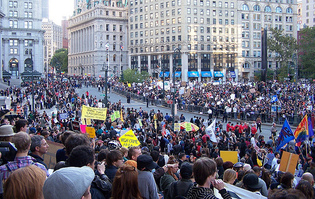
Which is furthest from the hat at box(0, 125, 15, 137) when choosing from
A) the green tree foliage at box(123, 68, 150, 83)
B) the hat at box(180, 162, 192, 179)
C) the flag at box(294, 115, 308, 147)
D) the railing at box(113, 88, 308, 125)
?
the green tree foliage at box(123, 68, 150, 83)

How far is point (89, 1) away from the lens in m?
116

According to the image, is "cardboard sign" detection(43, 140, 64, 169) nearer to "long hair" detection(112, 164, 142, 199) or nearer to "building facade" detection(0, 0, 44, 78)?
"long hair" detection(112, 164, 142, 199)

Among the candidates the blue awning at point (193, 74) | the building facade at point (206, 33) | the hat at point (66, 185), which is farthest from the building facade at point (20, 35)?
the hat at point (66, 185)

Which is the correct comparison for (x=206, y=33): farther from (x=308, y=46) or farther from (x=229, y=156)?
(x=229, y=156)

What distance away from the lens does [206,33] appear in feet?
310

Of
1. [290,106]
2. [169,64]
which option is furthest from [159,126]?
[169,64]

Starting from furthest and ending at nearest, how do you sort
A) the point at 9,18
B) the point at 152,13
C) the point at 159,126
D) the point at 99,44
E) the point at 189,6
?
the point at 99,44 < the point at 152,13 < the point at 189,6 < the point at 9,18 < the point at 159,126

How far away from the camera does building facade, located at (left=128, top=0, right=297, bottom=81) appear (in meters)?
93.5

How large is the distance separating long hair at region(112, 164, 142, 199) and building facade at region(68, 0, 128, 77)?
Result: 101m

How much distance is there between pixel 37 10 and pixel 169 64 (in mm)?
36349

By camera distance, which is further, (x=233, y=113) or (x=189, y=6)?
(x=189, y=6)

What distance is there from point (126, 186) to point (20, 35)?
9042 cm

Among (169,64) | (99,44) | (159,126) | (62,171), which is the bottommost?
(159,126)

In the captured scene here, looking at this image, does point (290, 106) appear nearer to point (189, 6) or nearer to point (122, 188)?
point (122, 188)
